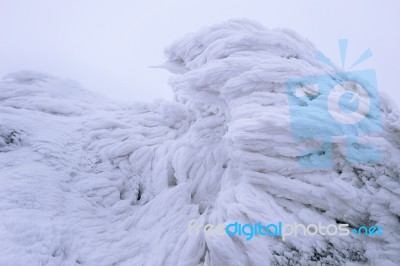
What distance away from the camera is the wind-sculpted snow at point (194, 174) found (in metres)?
2.72

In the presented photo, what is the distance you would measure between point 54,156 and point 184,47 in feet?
7.16

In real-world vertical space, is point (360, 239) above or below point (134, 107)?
below

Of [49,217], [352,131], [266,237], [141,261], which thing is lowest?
[141,261]

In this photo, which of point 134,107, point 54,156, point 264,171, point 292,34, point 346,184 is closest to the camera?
point 346,184

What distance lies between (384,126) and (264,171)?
124cm

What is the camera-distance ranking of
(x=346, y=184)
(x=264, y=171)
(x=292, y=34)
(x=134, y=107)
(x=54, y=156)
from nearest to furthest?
(x=346, y=184), (x=264, y=171), (x=54, y=156), (x=292, y=34), (x=134, y=107)

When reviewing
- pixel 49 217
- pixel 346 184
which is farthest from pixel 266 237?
pixel 49 217

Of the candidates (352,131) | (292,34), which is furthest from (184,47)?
(352,131)

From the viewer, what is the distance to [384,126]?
3.19m

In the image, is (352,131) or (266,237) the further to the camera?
(352,131)

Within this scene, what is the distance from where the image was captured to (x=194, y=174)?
3.75 metres

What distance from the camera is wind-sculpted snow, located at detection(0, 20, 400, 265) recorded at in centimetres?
272

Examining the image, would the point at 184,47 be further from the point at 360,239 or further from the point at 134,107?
the point at 360,239

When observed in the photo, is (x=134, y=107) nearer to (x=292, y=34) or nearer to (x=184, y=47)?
(x=184, y=47)
